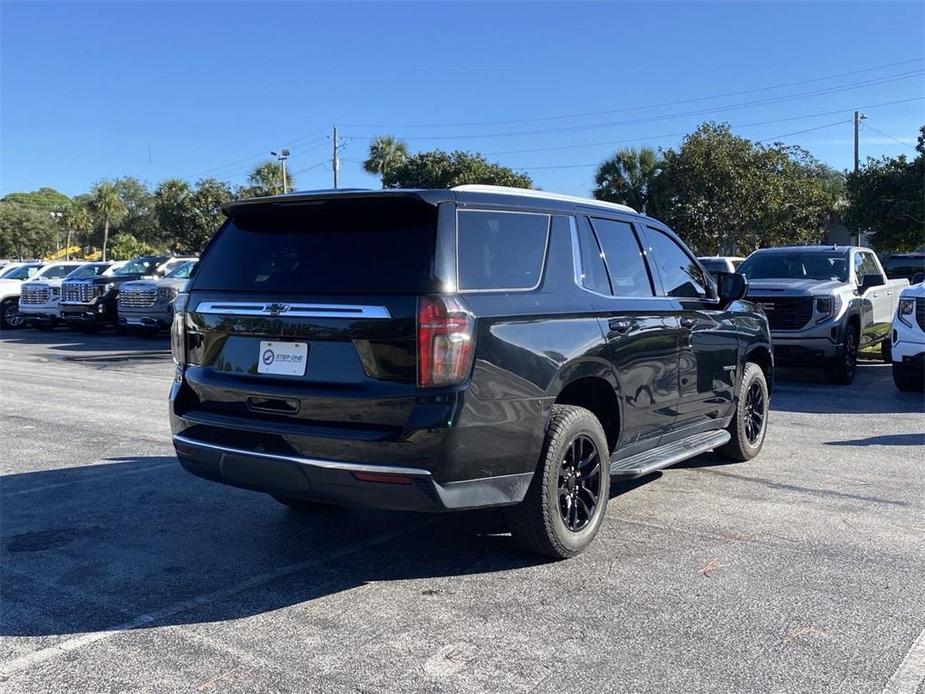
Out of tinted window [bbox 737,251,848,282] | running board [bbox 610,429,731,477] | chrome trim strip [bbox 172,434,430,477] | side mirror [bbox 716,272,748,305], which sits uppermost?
tinted window [bbox 737,251,848,282]

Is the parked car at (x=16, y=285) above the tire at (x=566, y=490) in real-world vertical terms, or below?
above

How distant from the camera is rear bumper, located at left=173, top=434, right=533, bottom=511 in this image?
3988mm

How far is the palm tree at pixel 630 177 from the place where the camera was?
3731 cm

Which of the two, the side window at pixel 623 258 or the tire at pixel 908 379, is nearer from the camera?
the side window at pixel 623 258

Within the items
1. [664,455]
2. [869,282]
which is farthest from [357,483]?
[869,282]

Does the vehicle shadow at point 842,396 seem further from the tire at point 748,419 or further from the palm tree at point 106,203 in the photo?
the palm tree at point 106,203

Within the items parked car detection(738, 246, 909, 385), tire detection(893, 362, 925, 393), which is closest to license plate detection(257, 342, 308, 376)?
tire detection(893, 362, 925, 393)

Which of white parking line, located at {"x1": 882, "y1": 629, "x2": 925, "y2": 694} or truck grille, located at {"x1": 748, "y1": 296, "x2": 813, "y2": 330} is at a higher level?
truck grille, located at {"x1": 748, "y1": 296, "x2": 813, "y2": 330}

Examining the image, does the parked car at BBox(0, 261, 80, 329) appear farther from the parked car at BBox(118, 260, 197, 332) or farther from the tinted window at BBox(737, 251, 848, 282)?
the tinted window at BBox(737, 251, 848, 282)

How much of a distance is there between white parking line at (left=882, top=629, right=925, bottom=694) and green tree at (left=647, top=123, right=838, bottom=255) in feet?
96.3

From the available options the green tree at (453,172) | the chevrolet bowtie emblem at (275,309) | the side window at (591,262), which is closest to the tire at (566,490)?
the side window at (591,262)

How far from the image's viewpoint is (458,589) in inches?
172

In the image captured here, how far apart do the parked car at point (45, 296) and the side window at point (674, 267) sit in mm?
20427

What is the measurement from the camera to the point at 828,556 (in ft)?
15.8
